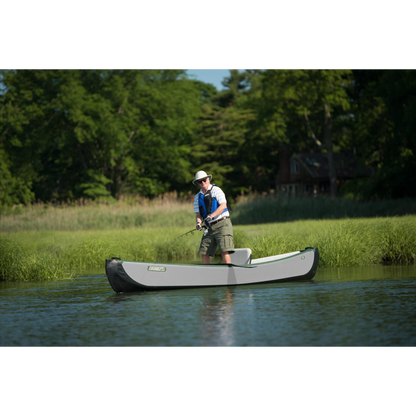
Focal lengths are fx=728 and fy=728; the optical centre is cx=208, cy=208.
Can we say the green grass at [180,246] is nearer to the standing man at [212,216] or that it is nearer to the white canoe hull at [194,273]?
the white canoe hull at [194,273]

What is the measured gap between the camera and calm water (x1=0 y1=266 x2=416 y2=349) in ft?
27.3

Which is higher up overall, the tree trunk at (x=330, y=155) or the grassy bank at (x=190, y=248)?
the tree trunk at (x=330, y=155)

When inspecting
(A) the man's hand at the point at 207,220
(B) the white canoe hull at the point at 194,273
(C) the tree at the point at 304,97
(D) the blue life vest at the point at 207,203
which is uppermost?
(C) the tree at the point at 304,97

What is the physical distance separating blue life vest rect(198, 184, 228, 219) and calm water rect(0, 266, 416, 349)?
4.65 ft

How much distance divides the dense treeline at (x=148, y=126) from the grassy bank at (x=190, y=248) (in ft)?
65.1

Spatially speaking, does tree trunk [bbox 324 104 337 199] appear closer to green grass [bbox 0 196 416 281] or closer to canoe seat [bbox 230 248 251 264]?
green grass [bbox 0 196 416 281]

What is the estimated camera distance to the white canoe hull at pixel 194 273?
12.2 m

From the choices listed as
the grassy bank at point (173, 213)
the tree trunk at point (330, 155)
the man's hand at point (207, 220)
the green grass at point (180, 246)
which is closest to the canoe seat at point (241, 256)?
the man's hand at point (207, 220)

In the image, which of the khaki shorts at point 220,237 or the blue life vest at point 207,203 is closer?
the blue life vest at point 207,203

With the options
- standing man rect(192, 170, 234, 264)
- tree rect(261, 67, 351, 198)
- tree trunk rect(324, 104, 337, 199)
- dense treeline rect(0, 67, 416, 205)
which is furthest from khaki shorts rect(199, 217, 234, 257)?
tree trunk rect(324, 104, 337, 199)

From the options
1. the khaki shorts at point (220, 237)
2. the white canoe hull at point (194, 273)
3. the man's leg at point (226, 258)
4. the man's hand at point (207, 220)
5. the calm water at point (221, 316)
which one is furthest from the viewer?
the man's leg at point (226, 258)
